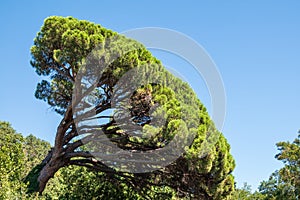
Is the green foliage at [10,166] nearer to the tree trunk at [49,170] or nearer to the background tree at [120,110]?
the background tree at [120,110]

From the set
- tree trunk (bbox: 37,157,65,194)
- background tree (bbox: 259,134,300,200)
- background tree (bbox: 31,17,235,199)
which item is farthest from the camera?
background tree (bbox: 259,134,300,200)

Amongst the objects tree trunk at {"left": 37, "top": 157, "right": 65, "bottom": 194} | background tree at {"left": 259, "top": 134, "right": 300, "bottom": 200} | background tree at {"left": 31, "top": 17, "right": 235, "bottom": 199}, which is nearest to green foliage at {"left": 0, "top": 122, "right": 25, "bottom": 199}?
background tree at {"left": 31, "top": 17, "right": 235, "bottom": 199}

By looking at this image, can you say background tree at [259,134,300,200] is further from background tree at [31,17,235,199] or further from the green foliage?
the green foliage

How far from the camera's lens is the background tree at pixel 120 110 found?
8.99 meters

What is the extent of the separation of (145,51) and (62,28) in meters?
2.28

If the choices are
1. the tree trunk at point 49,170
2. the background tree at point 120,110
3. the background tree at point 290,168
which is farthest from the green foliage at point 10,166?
the background tree at point 290,168

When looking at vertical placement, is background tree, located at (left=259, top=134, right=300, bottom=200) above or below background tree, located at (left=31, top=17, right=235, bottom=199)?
above

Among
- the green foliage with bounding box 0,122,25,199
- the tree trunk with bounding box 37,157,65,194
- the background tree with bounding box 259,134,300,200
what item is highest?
the background tree with bounding box 259,134,300,200

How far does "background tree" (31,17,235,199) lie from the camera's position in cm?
Result: 899

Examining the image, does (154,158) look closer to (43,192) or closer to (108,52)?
(108,52)

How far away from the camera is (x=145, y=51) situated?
9625mm

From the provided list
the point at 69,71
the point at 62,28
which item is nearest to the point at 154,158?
the point at 69,71

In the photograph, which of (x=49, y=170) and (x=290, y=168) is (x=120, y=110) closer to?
(x=49, y=170)

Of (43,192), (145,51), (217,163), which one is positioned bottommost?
(43,192)
